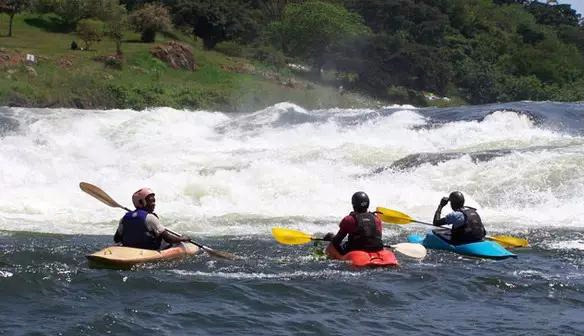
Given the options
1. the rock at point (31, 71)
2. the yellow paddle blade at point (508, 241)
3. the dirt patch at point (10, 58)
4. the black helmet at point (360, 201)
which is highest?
the dirt patch at point (10, 58)

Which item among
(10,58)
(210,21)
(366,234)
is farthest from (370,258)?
(210,21)

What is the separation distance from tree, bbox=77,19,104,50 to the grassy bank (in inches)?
21.4

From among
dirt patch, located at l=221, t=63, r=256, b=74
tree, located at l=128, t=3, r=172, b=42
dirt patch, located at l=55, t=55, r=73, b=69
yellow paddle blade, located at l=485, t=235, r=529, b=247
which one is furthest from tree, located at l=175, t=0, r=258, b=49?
yellow paddle blade, located at l=485, t=235, r=529, b=247

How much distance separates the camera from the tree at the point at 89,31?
37750mm

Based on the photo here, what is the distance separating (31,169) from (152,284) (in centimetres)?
950

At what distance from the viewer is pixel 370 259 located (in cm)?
873

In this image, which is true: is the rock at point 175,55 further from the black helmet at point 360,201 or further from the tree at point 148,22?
the black helmet at point 360,201

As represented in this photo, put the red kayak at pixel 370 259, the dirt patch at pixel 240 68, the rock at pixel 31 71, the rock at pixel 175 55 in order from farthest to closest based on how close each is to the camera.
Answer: the dirt patch at pixel 240 68
the rock at pixel 175 55
the rock at pixel 31 71
the red kayak at pixel 370 259

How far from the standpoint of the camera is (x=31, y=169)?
16.3m

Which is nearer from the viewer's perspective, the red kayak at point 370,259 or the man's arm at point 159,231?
the man's arm at point 159,231

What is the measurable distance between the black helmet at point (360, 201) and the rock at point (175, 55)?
30.8 m

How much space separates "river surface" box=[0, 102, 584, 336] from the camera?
6.84m

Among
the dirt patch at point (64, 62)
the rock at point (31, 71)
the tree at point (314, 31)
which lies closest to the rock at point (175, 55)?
the dirt patch at point (64, 62)

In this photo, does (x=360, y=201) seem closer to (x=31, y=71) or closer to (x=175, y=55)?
(x=31, y=71)
